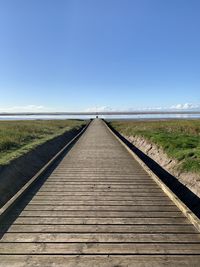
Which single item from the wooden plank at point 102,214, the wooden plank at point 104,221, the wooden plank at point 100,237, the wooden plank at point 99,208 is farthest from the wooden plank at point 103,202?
the wooden plank at point 100,237

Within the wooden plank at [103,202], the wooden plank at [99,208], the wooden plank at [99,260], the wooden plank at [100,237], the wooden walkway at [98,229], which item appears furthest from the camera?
the wooden plank at [103,202]

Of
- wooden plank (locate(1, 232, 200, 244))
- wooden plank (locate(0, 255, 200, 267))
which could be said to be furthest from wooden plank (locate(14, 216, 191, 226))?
wooden plank (locate(0, 255, 200, 267))

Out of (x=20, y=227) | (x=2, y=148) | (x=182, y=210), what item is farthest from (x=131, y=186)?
(x=2, y=148)

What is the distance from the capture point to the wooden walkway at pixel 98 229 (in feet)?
Answer: 16.0

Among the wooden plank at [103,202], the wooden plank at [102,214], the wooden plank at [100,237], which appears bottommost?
the wooden plank at [103,202]

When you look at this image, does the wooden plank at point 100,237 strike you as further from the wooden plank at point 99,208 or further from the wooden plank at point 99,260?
the wooden plank at point 99,208

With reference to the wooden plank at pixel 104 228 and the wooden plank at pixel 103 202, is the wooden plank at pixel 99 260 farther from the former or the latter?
the wooden plank at pixel 103 202

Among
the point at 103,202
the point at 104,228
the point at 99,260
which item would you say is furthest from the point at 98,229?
the point at 103,202

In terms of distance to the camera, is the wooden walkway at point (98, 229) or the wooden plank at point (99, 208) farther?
the wooden plank at point (99, 208)

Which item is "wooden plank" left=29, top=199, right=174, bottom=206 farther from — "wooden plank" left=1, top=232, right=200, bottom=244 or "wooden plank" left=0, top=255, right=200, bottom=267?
"wooden plank" left=0, top=255, right=200, bottom=267

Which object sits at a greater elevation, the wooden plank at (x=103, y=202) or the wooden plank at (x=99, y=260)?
the wooden plank at (x=99, y=260)

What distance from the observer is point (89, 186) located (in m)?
9.80

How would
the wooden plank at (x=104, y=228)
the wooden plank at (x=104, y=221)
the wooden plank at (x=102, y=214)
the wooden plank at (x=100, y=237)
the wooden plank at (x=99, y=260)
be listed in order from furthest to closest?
the wooden plank at (x=102, y=214) → the wooden plank at (x=104, y=221) → the wooden plank at (x=104, y=228) → the wooden plank at (x=100, y=237) → the wooden plank at (x=99, y=260)

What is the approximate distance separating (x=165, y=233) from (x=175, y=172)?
26.1 ft
